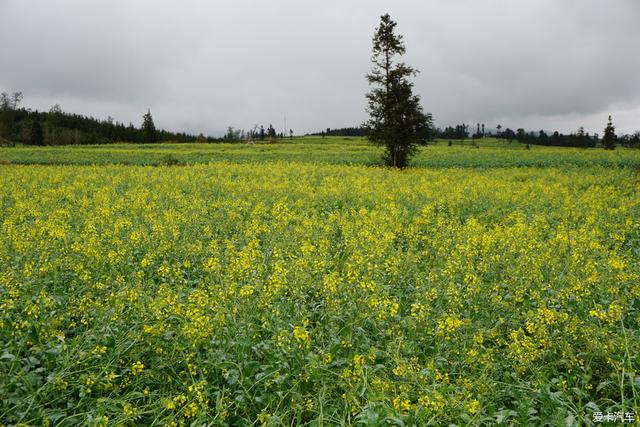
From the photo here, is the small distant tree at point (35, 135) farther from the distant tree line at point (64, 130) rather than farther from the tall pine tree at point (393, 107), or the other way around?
the tall pine tree at point (393, 107)

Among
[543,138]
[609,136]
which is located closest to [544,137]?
[543,138]

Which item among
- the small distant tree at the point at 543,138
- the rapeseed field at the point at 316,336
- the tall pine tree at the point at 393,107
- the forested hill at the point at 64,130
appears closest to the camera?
the rapeseed field at the point at 316,336

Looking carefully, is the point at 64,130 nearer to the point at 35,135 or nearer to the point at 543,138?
the point at 35,135

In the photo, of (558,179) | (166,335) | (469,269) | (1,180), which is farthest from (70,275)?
(558,179)

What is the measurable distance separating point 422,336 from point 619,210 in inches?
402

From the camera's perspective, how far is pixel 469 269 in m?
6.38

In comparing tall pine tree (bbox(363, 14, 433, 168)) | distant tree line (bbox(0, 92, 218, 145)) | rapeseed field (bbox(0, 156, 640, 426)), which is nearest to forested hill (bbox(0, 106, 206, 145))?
distant tree line (bbox(0, 92, 218, 145))

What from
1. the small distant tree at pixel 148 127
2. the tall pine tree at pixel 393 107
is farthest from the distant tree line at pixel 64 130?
the tall pine tree at pixel 393 107

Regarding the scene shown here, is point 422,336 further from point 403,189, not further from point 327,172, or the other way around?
point 327,172

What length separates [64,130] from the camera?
119750 mm

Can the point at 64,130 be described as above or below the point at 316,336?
above

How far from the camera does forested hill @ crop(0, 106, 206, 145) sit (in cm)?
9762

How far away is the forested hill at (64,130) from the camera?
9762 cm

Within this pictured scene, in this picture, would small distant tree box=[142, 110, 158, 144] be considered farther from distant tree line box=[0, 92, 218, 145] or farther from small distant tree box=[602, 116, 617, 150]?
small distant tree box=[602, 116, 617, 150]
